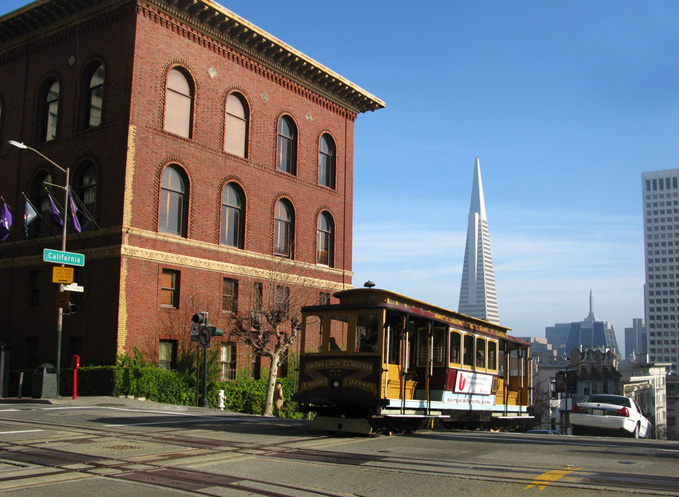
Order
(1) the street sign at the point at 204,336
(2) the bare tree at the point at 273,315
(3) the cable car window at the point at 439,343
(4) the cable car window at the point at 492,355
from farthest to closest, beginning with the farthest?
(2) the bare tree at the point at 273,315 → (1) the street sign at the point at 204,336 → (4) the cable car window at the point at 492,355 → (3) the cable car window at the point at 439,343

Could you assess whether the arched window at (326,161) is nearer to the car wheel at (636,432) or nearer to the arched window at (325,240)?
the arched window at (325,240)

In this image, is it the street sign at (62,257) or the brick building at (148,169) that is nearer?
the street sign at (62,257)

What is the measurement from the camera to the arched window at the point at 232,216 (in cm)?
3409

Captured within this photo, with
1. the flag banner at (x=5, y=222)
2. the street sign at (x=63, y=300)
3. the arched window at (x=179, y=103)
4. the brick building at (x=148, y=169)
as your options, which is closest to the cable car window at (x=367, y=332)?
the street sign at (x=63, y=300)

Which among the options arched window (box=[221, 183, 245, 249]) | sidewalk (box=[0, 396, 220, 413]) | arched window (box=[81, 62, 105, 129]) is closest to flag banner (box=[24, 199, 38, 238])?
arched window (box=[81, 62, 105, 129])

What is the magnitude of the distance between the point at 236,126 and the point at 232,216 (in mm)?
4558

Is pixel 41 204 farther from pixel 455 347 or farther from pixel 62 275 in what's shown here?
pixel 455 347

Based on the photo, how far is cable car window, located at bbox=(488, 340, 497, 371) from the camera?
20.4 meters

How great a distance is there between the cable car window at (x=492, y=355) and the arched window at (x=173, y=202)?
642 inches

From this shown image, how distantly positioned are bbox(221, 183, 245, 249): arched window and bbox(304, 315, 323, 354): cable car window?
17.7 m

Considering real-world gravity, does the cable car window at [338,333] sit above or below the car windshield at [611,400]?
above

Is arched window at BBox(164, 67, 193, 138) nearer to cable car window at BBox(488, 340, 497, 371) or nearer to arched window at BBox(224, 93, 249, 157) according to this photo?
arched window at BBox(224, 93, 249, 157)

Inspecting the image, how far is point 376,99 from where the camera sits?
43.3 meters

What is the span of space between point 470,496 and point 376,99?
37.0m
